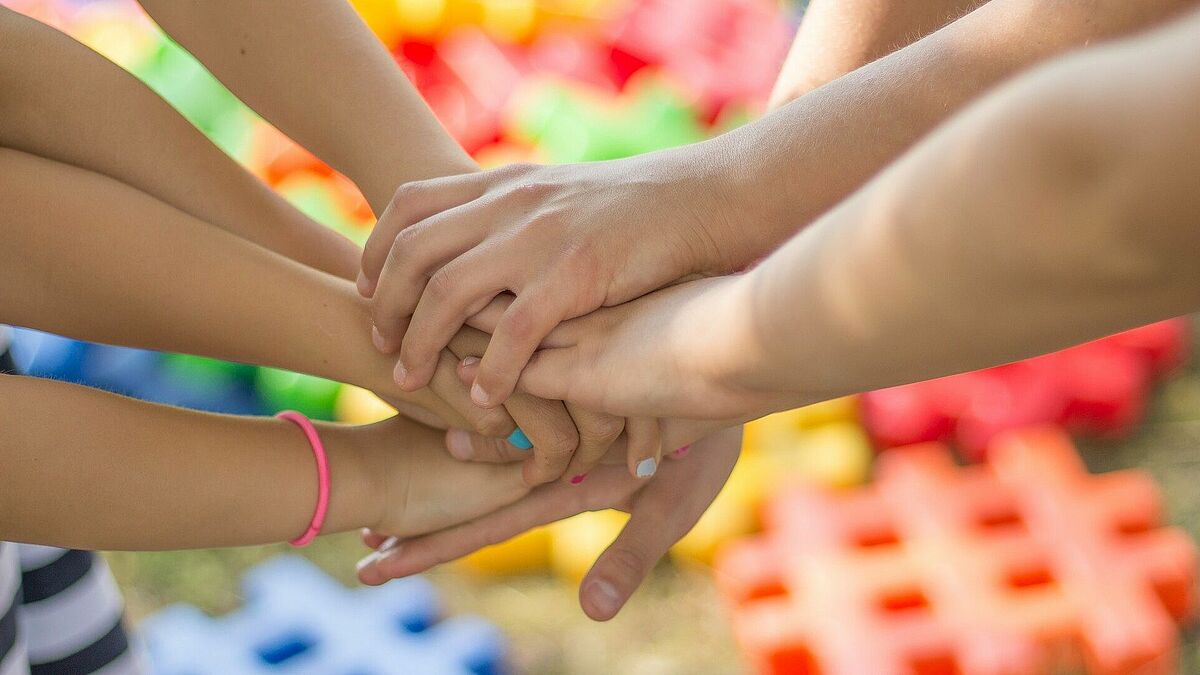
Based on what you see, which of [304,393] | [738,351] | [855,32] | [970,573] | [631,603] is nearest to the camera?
[738,351]

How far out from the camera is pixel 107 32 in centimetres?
220

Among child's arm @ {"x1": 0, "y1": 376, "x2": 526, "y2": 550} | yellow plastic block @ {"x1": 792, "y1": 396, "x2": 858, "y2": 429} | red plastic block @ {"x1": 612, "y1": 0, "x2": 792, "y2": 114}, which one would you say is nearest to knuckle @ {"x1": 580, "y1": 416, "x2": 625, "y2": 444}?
child's arm @ {"x1": 0, "y1": 376, "x2": 526, "y2": 550}

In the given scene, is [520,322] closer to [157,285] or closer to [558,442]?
[558,442]

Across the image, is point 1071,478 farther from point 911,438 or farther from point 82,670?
point 82,670

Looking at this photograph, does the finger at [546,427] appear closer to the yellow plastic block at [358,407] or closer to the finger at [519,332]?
the finger at [519,332]

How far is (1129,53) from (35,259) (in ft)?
2.22

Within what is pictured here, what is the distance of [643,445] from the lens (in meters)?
0.86

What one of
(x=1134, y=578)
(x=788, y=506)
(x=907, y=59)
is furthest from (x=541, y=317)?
(x=1134, y=578)

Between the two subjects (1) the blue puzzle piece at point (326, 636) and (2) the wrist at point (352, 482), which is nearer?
(2) the wrist at point (352, 482)

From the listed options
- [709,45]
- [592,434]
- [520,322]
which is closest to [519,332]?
[520,322]

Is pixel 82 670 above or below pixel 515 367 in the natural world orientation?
below

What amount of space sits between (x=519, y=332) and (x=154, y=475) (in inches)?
10.2

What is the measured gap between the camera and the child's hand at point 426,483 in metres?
0.91

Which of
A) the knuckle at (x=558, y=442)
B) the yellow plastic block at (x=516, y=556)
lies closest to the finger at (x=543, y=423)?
the knuckle at (x=558, y=442)
